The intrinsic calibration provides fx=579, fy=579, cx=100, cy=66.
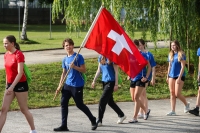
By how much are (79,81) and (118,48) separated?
0.87m

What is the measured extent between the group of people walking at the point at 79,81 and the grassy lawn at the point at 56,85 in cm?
249

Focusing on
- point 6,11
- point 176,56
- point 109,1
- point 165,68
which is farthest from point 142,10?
point 6,11

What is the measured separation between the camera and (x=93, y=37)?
992 cm

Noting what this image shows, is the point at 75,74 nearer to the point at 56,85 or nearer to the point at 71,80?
the point at 71,80

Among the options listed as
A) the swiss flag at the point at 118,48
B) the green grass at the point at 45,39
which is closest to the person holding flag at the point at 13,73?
the swiss flag at the point at 118,48

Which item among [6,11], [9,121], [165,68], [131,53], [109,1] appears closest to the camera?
[131,53]

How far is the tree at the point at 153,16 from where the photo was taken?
53.0 feet

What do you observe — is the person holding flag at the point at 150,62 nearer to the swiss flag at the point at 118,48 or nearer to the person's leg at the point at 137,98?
the person's leg at the point at 137,98

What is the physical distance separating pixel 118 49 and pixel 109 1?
7.06m

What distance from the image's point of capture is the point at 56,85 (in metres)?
16.0

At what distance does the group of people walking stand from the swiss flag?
394mm

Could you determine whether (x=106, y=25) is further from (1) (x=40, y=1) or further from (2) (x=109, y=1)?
(1) (x=40, y=1)

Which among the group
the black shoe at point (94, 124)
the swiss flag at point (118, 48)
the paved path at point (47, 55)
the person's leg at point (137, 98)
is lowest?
the paved path at point (47, 55)

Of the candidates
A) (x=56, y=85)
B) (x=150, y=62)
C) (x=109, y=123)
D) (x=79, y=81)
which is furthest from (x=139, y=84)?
(x=56, y=85)
